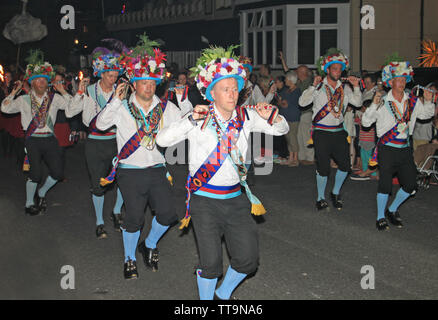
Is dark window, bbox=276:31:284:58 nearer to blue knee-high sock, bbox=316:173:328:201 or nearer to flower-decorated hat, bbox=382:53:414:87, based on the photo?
blue knee-high sock, bbox=316:173:328:201

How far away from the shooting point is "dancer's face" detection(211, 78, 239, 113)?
4.97m

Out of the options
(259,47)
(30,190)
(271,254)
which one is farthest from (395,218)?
(259,47)

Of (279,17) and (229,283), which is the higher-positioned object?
(279,17)

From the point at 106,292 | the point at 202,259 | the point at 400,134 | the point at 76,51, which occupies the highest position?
the point at 76,51

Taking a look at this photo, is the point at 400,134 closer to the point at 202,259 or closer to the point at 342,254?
the point at 342,254

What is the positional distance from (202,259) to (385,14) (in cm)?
1617

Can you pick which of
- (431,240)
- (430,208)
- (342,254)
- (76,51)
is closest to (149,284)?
(342,254)

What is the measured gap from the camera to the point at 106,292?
5812 mm

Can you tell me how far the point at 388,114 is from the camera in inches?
315

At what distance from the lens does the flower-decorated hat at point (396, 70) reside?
7969 mm

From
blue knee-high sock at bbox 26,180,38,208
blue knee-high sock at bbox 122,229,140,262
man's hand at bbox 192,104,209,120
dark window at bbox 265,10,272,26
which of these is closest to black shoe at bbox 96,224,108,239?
blue knee-high sock at bbox 122,229,140,262

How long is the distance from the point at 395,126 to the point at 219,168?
371 centimetres

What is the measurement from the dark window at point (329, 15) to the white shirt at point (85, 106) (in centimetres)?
1325

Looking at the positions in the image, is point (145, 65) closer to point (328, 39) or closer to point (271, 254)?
point (271, 254)
